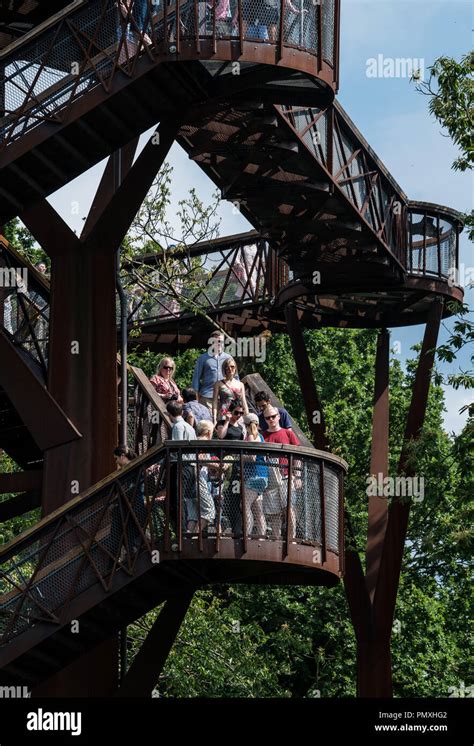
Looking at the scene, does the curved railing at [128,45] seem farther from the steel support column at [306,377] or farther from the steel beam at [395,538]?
the steel beam at [395,538]

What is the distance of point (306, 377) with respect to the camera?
114 ft

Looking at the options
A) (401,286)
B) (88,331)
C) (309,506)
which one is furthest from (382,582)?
(309,506)

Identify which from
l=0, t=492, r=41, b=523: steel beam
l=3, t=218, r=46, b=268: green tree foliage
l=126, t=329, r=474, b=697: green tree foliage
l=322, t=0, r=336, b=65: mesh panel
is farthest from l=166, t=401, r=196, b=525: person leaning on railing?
l=3, t=218, r=46, b=268: green tree foliage

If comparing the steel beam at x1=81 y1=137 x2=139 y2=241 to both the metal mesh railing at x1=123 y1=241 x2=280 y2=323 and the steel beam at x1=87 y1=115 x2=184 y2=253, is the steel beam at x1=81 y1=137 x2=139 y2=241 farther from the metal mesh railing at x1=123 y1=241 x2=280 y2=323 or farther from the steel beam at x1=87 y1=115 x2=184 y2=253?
the metal mesh railing at x1=123 y1=241 x2=280 y2=323

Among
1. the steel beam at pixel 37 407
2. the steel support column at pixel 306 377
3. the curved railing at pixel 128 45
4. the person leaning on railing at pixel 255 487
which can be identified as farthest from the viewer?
the steel support column at pixel 306 377

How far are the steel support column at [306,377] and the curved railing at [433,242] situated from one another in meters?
2.68

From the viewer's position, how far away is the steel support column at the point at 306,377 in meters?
33.7

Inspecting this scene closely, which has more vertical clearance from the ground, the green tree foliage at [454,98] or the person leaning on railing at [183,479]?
the green tree foliage at [454,98]

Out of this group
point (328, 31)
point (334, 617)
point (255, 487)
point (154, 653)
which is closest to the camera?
point (255, 487)

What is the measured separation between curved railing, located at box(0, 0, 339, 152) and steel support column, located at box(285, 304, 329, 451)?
12.5 metres

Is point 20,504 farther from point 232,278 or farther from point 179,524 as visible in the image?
point 232,278

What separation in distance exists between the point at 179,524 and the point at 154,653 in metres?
3.37

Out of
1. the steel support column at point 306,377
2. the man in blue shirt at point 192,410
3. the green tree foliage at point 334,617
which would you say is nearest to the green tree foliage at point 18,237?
the green tree foliage at point 334,617

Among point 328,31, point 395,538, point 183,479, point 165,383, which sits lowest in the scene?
point 395,538
